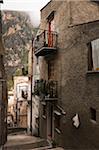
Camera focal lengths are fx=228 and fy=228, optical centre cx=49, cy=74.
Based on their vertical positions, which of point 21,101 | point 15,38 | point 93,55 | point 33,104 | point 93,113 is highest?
point 15,38

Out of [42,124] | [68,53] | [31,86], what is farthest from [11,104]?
[68,53]

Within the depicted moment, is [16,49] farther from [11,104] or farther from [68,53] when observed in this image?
[68,53]

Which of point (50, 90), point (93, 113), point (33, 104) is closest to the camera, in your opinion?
point (93, 113)

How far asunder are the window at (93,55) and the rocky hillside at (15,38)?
59.5 metres

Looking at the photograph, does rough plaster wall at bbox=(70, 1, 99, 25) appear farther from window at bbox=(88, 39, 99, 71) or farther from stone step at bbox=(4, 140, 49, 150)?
stone step at bbox=(4, 140, 49, 150)

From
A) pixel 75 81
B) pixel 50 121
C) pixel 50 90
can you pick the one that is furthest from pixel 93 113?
pixel 50 121

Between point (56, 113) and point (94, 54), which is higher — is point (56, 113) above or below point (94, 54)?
below

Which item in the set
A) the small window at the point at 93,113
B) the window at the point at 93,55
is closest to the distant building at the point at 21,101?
the window at the point at 93,55

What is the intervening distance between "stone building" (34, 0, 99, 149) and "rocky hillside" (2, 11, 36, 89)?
54975mm

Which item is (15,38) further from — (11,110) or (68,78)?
(68,78)

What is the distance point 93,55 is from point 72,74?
204cm

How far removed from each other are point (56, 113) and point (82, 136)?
3166 mm

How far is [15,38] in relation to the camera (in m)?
76.3

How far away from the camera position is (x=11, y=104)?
129 feet
